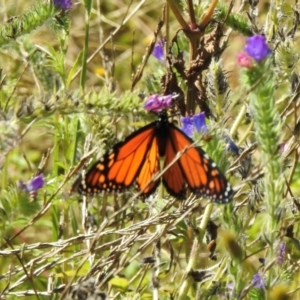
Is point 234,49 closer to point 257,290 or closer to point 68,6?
point 68,6

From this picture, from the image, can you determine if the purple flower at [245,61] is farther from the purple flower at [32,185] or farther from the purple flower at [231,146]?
the purple flower at [32,185]

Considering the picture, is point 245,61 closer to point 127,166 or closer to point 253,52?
point 253,52

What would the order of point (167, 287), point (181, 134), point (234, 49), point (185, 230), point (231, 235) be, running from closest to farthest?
point (231, 235), point (181, 134), point (185, 230), point (167, 287), point (234, 49)

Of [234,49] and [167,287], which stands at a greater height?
[234,49]

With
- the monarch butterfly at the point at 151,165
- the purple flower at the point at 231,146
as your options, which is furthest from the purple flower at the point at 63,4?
the purple flower at the point at 231,146

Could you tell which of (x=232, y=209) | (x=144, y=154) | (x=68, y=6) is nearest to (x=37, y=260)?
(x=144, y=154)

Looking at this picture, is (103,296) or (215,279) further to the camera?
(215,279)

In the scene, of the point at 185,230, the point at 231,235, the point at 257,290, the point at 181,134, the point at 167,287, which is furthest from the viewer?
the point at 167,287

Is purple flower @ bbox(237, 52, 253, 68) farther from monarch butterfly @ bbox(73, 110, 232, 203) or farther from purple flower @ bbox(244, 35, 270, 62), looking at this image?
monarch butterfly @ bbox(73, 110, 232, 203)

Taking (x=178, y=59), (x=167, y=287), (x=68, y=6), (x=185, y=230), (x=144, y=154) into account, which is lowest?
(x=167, y=287)
